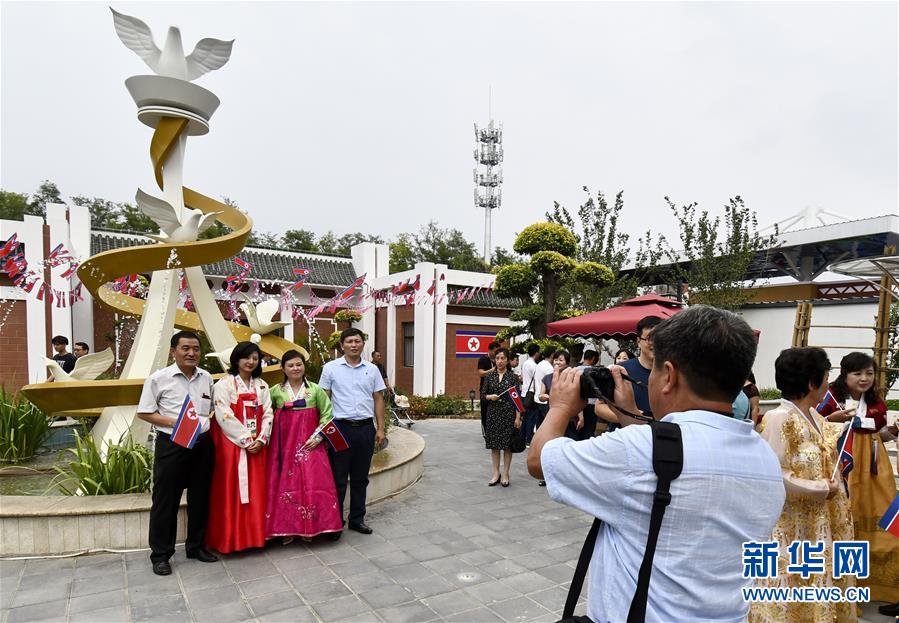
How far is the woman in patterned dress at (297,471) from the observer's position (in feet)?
12.4

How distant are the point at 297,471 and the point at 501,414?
2372mm

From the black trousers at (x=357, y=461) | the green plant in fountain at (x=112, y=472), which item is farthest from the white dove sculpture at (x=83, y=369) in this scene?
the black trousers at (x=357, y=461)

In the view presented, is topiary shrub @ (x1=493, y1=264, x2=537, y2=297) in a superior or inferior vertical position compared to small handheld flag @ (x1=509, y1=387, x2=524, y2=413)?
superior

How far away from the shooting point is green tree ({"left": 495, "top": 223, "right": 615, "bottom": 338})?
9078mm

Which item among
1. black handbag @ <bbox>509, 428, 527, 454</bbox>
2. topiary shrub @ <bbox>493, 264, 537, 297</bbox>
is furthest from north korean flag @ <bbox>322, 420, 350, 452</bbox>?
topiary shrub @ <bbox>493, 264, 537, 297</bbox>

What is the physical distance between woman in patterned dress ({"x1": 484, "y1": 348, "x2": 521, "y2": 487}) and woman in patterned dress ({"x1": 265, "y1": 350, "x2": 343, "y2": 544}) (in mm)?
2109

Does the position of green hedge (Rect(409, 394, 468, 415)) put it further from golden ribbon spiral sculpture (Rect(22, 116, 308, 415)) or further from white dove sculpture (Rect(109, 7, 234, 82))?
white dove sculpture (Rect(109, 7, 234, 82))

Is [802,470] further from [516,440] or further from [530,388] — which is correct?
[530,388]

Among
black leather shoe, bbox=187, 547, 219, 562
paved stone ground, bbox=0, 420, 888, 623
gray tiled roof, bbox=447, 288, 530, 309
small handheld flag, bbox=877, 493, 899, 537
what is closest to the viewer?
small handheld flag, bbox=877, 493, 899, 537

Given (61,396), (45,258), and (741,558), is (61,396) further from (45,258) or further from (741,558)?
(45,258)

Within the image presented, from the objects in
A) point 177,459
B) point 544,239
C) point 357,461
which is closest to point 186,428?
point 177,459

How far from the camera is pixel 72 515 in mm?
3570

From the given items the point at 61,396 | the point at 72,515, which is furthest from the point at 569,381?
the point at 61,396

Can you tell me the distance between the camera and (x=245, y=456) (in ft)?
11.9
